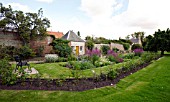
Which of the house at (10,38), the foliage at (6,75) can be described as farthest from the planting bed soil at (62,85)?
the house at (10,38)

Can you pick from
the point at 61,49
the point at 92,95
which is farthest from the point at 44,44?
the point at 92,95

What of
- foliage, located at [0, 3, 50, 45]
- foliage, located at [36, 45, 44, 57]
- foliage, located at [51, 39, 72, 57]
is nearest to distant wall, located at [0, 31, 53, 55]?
foliage, located at [36, 45, 44, 57]

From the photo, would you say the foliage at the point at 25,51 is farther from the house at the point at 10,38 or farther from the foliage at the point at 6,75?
the foliage at the point at 6,75

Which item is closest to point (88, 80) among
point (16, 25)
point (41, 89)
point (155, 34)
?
point (41, 89)

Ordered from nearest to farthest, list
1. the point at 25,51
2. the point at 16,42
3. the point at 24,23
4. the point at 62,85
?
the point at 62,85 → the point at 24,23 → the point at 25,51 → the point at 16,42

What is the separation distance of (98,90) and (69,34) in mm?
20465

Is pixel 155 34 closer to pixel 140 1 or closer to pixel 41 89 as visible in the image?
pixel 140 1

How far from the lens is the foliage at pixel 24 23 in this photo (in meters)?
15.1

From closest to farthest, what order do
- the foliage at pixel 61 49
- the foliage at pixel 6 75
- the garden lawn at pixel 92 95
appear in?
the garden lawn at pixel 92 95 < the foliage at pixel 6 75 < the foliage at pixel 61 49

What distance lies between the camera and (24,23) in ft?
51.6

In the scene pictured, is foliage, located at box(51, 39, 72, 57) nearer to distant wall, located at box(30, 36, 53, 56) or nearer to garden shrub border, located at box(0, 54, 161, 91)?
distant wall, located at box(30, 36, 53, 56)

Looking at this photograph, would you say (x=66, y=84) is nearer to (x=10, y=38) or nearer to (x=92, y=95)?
(x=92, y=95)

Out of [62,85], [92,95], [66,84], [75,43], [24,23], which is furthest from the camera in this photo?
[75,43]

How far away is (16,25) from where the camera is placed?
1577 centimetres
